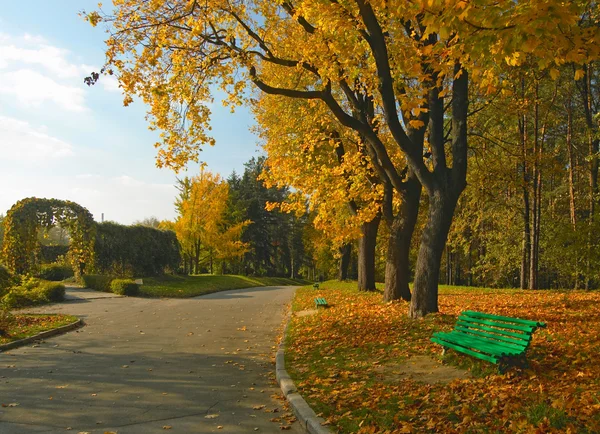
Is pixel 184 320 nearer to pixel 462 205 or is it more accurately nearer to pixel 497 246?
pixel 497 246

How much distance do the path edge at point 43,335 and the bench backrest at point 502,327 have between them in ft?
27.8

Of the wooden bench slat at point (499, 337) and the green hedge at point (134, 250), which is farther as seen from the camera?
the green hedge at point (134, 250)

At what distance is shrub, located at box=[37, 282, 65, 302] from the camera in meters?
17.8

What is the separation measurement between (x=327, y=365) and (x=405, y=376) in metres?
1.43

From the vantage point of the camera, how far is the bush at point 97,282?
75.4 ft

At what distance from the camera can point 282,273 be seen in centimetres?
7112

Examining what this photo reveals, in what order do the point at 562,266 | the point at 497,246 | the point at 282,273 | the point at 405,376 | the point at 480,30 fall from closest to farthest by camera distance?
1. the point at 480,30
2. the point at 405,376
3. the point at 562,266
4. the point at 497,246
5. the point at 282,273

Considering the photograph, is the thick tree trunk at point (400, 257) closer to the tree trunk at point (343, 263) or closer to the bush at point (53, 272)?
the bush at point (53, 272)

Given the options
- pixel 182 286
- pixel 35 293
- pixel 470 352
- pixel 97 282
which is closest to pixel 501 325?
pixel 470 352

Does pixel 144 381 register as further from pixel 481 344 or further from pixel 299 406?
pixel 481 344

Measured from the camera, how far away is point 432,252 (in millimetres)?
9906

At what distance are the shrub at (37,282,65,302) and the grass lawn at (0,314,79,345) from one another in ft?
16.2

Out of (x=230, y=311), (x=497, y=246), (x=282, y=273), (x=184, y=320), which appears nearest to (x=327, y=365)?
(x=184, y=320)

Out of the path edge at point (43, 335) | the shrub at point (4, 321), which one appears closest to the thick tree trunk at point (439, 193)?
the path edge at point (43, 335)
